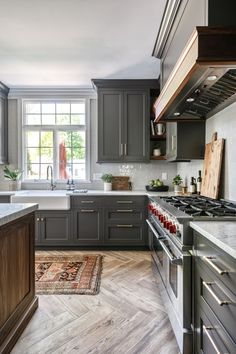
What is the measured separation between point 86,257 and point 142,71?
2.70 meters

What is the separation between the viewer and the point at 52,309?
2.33 metres

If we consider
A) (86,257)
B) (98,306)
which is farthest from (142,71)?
(98,306)

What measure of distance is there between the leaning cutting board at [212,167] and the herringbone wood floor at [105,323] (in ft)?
3.62

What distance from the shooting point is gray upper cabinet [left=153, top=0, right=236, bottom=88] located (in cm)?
161

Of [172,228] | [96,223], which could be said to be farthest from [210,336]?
[96,223]

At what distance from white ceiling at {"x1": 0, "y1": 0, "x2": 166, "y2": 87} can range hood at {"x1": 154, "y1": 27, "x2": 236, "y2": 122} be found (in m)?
0.86

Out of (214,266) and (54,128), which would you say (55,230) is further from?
(214,266)

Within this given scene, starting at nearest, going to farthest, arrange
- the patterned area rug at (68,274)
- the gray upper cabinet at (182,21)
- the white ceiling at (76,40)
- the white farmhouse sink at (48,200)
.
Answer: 1. the gray upper cabinet at (182,21)
2. the white ceiling at (76,40)
3. the patterned area rug at (68,274)
4. the white farmhouse sink at (48,200)

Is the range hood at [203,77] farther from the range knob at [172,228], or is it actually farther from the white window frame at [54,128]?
the white window frame at [54,128]

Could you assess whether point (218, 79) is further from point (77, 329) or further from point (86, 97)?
point (86, 97)

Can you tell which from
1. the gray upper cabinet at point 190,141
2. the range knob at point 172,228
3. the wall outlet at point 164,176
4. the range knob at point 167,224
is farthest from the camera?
the wall outlet at point 164,176

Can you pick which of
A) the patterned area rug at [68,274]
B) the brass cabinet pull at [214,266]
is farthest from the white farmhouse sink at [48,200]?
the brass cabinet pull at [214,266]

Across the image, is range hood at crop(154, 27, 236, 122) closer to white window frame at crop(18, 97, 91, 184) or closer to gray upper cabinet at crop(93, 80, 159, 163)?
gray upper cabinet at crop(93, 80, 159, 163)

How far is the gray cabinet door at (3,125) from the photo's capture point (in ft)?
14.8
